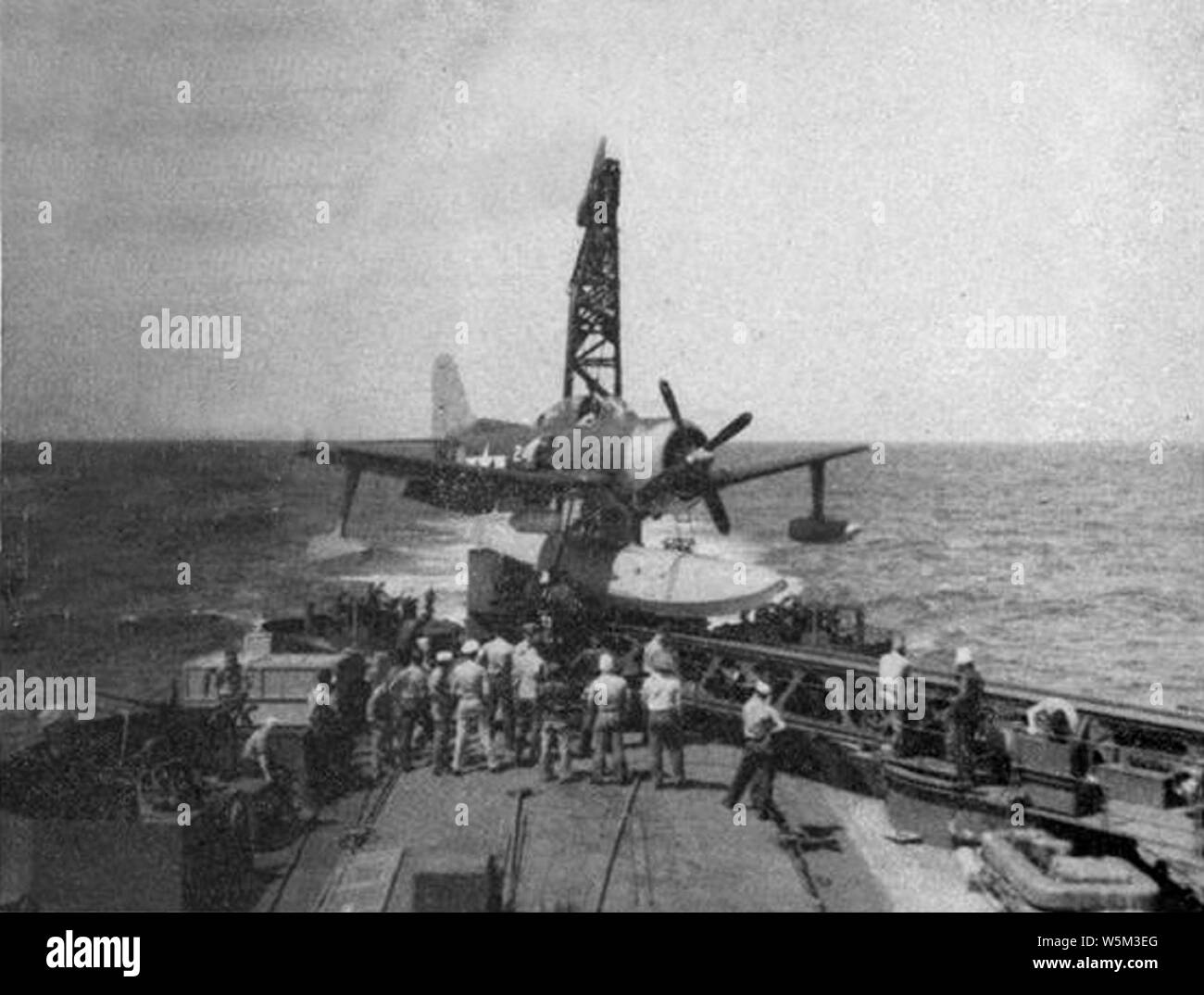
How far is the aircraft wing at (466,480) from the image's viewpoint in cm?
1761

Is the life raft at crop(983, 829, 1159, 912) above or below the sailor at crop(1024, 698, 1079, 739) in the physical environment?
below

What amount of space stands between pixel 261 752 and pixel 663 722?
4.05m

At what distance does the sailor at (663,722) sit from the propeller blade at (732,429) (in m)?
6.44

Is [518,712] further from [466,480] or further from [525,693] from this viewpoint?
[466,480]

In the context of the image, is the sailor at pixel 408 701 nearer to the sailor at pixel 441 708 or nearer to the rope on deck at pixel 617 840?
the sailor at pixel 441 708

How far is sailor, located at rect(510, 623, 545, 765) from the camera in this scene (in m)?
12.1

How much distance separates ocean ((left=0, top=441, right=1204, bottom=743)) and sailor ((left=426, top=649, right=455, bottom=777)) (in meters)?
5.38

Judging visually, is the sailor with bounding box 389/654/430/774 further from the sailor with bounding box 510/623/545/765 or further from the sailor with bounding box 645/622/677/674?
the sailor with bounding box 645/622/677/674

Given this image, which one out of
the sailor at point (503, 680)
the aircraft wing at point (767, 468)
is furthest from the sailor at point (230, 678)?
the aircraft wing at point (767, 468)

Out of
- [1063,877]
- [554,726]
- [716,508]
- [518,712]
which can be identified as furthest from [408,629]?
[1063,877]

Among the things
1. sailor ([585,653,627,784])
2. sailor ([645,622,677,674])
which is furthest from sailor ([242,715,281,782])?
sailor ([645,622,677,674])

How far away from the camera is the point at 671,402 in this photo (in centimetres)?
1689

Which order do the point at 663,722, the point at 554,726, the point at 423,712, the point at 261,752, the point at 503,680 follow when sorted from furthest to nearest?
the point at 503,680, the point at 423,712, the point at 554,726, the point at 663,722, the point at 261,752
